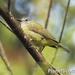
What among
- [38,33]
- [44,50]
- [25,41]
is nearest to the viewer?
[25,41]

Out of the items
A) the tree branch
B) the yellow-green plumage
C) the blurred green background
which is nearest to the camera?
the tree branch

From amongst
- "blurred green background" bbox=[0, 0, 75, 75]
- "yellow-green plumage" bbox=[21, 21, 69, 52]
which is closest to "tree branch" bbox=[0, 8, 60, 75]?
"blurred green background" bbox=[0, 0, 75, 75]

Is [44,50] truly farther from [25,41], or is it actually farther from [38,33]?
[38,33]

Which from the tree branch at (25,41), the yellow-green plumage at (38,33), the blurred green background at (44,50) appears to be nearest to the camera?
the tree branch at (25,41)

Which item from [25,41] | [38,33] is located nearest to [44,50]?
[25,41]

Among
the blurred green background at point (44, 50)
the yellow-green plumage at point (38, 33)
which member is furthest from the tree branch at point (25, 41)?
the yellow-green plumage at point (38, 33)

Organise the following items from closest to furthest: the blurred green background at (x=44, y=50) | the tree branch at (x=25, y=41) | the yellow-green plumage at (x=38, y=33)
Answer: the tree branch at (x=25, y=41)
the blurred green background at (x=44, y=50)
the yellow-green plumage at (x=38, y=33)

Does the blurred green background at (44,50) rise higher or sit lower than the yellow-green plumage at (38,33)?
higher

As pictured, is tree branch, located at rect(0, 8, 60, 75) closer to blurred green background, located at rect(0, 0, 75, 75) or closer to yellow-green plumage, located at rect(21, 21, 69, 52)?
blurred green background, located at rect(0, 0, 75, 75)

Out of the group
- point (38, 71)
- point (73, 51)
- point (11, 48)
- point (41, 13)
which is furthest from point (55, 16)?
point (38, 71)

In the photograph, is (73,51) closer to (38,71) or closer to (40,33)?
(38,71)

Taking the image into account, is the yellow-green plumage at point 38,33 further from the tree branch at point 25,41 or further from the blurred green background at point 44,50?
the tree branch at point 25,41

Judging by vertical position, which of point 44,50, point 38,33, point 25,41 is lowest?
point 38,33

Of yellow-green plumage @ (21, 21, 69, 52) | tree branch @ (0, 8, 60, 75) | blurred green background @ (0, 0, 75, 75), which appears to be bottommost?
yellow-green plumage @ (21, 21, 69, 52)
